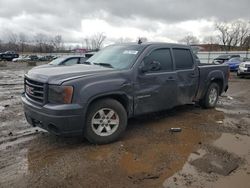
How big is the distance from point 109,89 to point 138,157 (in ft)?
4.07

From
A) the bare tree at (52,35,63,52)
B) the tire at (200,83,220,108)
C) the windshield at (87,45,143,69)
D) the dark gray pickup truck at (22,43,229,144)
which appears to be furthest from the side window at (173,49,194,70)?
the bare tree at (52,35,63,52)

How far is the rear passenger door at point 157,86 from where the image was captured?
5367 millimetres

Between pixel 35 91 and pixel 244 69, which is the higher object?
pixel 35 91

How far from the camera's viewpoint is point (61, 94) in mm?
4340

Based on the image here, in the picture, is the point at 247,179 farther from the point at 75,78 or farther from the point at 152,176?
the point at 75,78

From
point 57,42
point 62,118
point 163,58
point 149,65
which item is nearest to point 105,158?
point 62,118

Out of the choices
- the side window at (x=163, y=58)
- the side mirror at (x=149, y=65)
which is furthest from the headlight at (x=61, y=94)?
the side window at (x=163, y=58)

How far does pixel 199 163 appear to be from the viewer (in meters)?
4.19

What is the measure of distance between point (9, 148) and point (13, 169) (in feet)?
3.02

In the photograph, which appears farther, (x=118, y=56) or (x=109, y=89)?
(x=118, y=56)

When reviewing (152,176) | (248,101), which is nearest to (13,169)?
(152,176)

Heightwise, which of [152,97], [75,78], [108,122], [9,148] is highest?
[75,78]

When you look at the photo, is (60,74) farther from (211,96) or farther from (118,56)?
(211,96)

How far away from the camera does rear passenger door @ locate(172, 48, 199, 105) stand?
6277 mm
